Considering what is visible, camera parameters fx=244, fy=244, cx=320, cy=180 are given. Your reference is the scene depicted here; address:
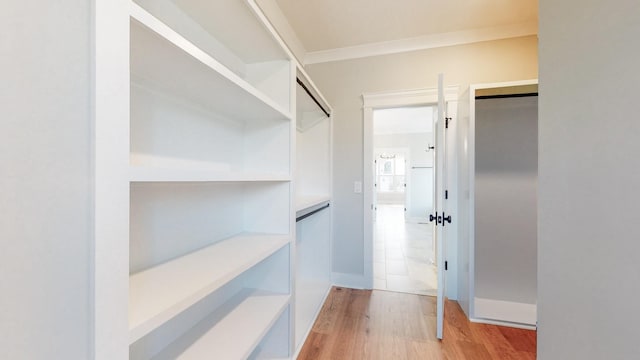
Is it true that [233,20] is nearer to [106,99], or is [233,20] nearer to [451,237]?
[106,99]

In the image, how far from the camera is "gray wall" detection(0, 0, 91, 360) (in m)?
0.38

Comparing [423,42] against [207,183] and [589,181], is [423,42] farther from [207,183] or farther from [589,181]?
[207,183]

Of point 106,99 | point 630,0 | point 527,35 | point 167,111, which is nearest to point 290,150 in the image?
point 167,111

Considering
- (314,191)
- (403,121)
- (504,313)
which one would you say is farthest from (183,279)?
(403,121)

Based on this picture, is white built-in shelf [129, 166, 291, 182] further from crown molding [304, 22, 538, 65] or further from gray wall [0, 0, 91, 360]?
crown molding [304, 22, 538, 65]

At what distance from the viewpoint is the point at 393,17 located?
215 cm

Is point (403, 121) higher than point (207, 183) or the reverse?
higher

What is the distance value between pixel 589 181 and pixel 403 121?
593 centimetres

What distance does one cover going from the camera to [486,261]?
2281mm

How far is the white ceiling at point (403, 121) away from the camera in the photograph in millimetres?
5336

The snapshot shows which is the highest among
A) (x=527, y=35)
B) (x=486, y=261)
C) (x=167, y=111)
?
(x=527, y=35)

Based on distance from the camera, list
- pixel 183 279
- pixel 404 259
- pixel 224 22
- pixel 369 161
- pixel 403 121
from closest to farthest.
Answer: pixel 183 279, pixel 224 22, pixel 369 161, pixel 404 259, pixel 403 121

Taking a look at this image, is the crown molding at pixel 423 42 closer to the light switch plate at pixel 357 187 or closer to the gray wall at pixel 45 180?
the light switch plate at pixel 357 187

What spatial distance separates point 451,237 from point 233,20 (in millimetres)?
2491
